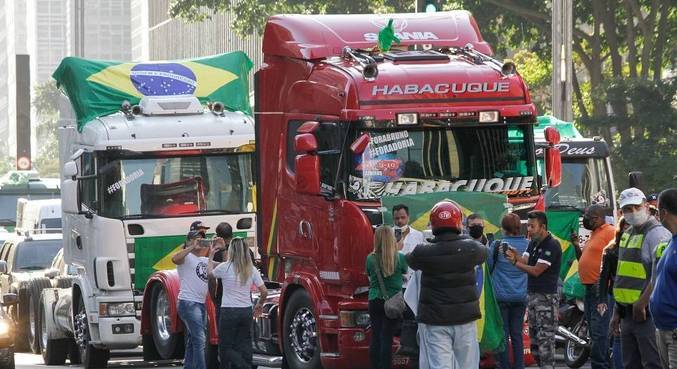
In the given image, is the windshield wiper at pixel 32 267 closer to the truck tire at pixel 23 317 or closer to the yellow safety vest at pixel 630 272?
the truck tire at pixel 23 317

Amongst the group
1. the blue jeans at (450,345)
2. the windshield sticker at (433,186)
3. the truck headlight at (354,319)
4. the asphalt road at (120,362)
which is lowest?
the asphalt road at (120,362)

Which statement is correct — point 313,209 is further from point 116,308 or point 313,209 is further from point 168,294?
point 116,308

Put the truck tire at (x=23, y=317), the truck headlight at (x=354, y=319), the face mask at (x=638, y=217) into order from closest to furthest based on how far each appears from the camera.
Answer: the face mask at (x=638, y=217) < the truck headlight at (x=354, y=319) < the truck tire at (x=23, y=317)

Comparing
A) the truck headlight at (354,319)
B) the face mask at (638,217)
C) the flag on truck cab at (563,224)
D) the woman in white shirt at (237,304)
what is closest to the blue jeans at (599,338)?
the truck headlight at (354,319)

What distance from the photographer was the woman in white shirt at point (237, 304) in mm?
15242

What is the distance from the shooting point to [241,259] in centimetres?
1524

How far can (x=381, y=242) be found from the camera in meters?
14.6

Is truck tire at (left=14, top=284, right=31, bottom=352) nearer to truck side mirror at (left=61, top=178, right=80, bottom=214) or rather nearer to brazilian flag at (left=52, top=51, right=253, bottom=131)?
truck side mirror at (left=61, top=178, right=80, bottom=214)

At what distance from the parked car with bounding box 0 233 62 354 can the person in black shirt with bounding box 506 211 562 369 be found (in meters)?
10.6

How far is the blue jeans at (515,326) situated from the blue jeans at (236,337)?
232 centimetres

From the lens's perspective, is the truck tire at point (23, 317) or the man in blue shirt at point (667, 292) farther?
the truck tire at point (23, 317)

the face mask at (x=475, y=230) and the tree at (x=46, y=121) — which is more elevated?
the tree at (x=46, y=121)


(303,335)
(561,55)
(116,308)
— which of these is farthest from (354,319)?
(561,55)

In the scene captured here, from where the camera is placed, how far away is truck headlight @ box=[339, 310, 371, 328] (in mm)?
15586
